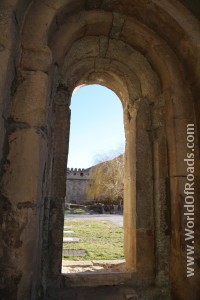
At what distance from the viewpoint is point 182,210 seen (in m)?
2.11

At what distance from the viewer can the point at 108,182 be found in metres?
25.7

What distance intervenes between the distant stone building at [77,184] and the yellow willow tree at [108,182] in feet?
4.93

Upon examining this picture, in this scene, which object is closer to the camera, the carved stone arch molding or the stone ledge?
the carved stone arch molding

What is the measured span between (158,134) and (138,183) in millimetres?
548

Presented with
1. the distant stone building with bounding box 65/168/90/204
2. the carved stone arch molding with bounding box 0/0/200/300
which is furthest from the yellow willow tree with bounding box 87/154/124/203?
the carved stone arch molding with bounding box 0/0/200/300

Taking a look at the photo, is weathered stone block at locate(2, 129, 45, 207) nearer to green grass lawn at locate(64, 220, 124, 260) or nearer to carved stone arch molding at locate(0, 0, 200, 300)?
carved stone arch molding at locate(0, 0, 200, 300)

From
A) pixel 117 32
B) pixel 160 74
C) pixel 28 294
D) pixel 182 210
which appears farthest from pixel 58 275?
pixel 117 32

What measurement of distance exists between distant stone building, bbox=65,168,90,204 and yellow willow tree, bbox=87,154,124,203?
4.93 ft

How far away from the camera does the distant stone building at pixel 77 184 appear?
32.6 meters

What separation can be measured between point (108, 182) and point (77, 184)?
8747mm

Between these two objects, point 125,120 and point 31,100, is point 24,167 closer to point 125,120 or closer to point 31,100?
point 31,100

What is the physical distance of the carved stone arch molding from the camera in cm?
163

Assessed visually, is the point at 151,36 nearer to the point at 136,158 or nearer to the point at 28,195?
the point at 136,158

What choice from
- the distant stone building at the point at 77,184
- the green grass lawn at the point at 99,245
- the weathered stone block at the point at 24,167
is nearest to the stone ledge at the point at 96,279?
the weathered stone block at the point at 24,167
